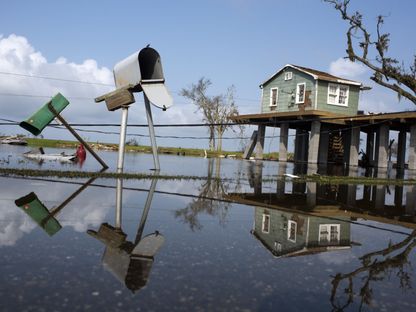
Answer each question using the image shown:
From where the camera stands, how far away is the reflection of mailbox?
43.6 ft

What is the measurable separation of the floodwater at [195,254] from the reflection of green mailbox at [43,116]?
4.64m

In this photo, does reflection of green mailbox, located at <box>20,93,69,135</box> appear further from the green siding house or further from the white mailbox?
the green siding house

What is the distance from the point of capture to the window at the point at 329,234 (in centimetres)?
533

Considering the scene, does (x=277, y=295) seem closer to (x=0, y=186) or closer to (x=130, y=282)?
(x=130, y=282)

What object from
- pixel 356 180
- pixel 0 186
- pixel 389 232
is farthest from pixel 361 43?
pixel 0 186

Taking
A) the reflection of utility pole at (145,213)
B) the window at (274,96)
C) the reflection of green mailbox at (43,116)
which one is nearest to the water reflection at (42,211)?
the reflection of utility pole at (145,213)

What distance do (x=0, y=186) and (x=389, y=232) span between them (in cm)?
778

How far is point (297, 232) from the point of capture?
5.72 metres

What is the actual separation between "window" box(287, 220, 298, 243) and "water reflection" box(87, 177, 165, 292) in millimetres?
1770

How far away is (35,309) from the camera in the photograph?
2645mm

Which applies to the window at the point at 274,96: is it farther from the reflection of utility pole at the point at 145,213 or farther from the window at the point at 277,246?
the window at the point at 277,246

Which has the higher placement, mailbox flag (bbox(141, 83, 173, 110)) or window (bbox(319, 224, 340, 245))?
mailbox flag (bbox(141, 83, 173, 110))

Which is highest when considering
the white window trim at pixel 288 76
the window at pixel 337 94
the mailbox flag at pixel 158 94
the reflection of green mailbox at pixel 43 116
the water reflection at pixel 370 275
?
the white window trim at pixel 288 76

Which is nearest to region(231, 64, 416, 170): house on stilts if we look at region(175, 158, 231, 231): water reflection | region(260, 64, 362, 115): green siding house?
region(260, 64, 362, 115): green siding house
